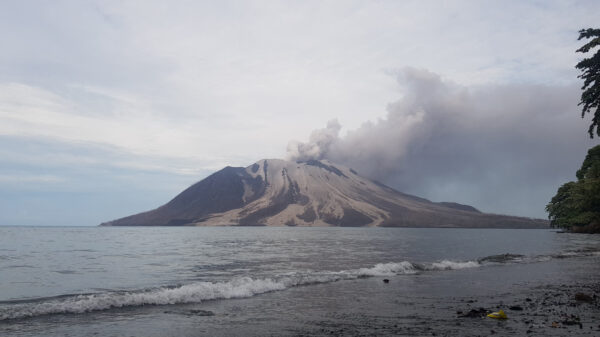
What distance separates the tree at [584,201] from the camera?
266ft

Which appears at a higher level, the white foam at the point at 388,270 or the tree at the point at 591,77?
the tree at the point at 591,77

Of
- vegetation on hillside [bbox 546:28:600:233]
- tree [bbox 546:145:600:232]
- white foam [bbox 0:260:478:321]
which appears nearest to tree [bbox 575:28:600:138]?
vegetation on hillside [bbox 546:28:600:233]

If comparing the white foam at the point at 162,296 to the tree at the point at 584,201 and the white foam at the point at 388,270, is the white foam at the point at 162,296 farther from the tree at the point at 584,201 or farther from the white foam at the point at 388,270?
the tree at the point at 584,201

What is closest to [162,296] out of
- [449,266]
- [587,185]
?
[449,266]

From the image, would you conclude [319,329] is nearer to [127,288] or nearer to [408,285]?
[408,285]

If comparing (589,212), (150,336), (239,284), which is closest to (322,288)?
(239,284)

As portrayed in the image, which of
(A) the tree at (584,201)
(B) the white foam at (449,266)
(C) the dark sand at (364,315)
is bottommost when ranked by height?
(B) the white foam at (449,266)

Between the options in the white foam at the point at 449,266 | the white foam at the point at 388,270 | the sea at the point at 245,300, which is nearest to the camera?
the sea at the point at 245,300

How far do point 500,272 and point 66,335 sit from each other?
2858cm

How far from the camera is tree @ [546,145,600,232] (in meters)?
81.0

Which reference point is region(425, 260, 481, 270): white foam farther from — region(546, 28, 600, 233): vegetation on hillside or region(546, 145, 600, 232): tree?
region(546, 145, 600, 232): tree

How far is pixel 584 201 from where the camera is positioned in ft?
307

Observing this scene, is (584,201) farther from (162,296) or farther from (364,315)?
(162,296)

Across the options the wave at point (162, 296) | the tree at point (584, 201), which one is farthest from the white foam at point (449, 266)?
the tree at point (584, 201)
